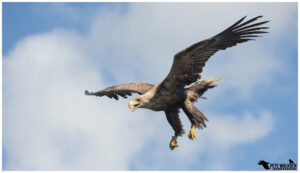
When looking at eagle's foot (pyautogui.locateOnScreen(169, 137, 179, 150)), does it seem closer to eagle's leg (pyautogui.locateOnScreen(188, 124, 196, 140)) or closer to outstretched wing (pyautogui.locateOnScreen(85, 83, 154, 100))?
eagle's leg (pyautogui.locateOnScreen(188, 124, 196, 140))

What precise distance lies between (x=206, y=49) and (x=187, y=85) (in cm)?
94

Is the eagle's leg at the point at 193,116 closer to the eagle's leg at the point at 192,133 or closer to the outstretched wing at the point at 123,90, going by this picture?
the eagle's leg at the point at 192,133

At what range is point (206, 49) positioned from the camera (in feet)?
49.3

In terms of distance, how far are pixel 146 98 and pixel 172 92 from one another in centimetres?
58

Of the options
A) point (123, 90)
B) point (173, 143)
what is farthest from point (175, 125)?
point (123, 90)

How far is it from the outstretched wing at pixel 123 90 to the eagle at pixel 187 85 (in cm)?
4

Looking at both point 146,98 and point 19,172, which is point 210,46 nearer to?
point 146,98

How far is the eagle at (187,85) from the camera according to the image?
15.0 m

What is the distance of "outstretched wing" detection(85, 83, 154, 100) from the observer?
16469 millimetres

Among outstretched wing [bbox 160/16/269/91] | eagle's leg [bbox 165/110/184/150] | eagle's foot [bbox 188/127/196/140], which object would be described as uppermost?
outstretched wing [bbox 160/16/269/91]

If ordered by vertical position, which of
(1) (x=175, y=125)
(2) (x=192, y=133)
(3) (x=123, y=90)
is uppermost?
(3) (x=123, y=90)

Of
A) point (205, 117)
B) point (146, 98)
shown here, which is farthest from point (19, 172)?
point (205, 117)

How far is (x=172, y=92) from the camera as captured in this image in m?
15.5

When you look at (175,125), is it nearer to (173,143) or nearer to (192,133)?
(173,143)
